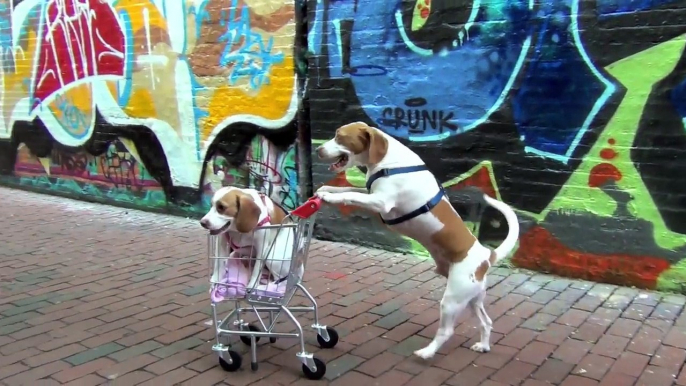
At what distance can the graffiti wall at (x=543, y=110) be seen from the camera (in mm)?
4859

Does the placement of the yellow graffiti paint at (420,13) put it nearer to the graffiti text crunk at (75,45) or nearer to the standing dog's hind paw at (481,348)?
the standing dog's hind paw at (481,348)

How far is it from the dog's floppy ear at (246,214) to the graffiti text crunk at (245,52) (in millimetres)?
3593

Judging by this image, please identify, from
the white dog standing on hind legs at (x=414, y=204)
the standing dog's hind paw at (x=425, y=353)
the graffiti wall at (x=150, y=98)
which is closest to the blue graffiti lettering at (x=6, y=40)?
the graffiti wall at (x=150, y=98)

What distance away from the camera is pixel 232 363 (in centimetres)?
376

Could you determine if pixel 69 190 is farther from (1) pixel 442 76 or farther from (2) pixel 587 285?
(2) pixel 587 285

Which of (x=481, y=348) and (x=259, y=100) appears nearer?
(x=481, y=348)

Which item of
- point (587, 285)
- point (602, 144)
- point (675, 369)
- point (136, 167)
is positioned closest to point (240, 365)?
point (675, 369)

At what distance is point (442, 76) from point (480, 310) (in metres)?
2.61

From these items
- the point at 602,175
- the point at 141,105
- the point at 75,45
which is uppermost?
the point at 75,45

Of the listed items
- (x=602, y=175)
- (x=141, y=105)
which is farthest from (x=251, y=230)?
(x=141, y=105)

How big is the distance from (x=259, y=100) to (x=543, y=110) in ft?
10.7

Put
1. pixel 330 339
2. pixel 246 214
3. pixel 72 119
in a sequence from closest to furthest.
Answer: pixel 246 214 → pixel 330 339 → pixel 72 119

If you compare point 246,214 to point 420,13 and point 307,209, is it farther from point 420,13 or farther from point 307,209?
point 420,13

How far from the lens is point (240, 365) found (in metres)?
3.83
